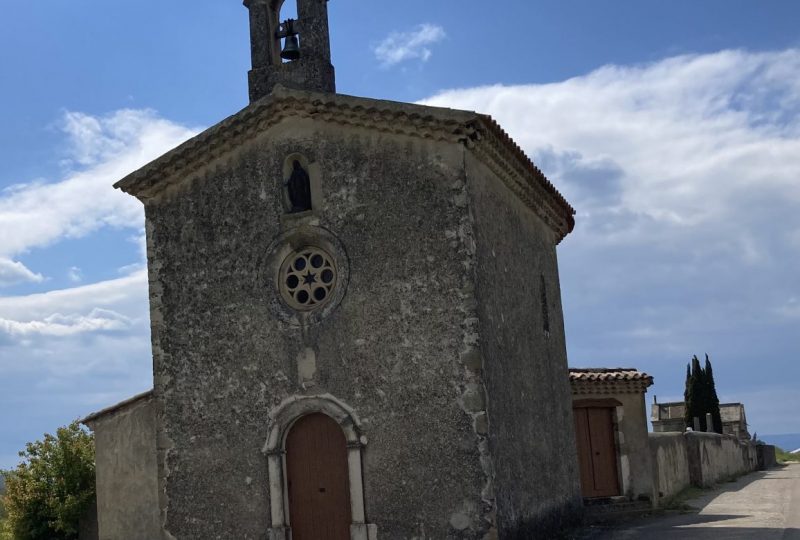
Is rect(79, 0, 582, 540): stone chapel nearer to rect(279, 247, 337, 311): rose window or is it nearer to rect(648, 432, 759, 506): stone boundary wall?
rect(279, 247, 337, 311): rose window

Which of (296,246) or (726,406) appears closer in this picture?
(296,246)

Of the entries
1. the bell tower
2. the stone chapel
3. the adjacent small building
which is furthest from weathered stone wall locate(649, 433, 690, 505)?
the bell tower

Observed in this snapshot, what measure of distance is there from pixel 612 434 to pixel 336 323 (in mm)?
8664

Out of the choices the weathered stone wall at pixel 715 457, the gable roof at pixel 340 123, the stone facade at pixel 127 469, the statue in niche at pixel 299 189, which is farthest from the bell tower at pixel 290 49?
the weathered stone wall at pixel 715 457

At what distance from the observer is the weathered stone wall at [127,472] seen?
1519 cm

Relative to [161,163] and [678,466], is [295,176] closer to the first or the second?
[161,163]

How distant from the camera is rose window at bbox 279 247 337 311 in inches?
526

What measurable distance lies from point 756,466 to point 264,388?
106ft

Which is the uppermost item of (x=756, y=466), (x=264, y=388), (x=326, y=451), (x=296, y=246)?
(x=296, y=246)

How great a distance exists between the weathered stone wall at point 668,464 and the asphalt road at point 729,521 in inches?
26.0

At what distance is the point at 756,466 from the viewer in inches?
1574

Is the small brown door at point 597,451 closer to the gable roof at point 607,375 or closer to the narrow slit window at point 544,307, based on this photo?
the gable roof at point 607,375

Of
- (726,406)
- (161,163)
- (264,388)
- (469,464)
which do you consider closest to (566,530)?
(469,464)

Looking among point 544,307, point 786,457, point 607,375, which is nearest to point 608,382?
point 607,375
